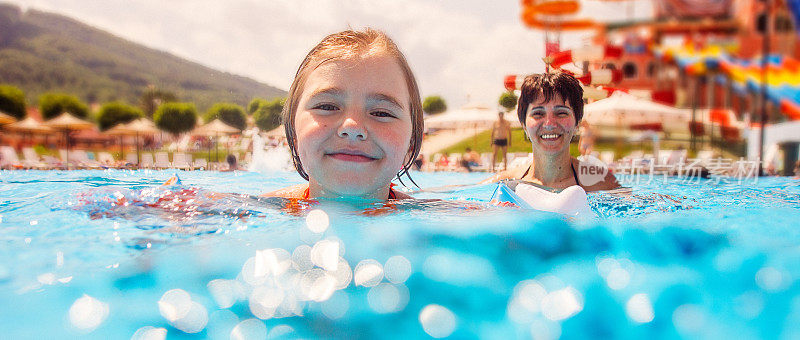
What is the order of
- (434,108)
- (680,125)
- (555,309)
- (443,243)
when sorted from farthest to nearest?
(434,108) < (680,125) < (443,243) < (555,309)

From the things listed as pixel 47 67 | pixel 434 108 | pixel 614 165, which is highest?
pixel 47 67

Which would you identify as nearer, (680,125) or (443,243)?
(443,243)

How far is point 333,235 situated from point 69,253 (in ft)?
1.58

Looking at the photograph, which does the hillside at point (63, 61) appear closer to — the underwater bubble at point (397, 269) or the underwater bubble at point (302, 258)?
the underwater bubble at point (302, 258)

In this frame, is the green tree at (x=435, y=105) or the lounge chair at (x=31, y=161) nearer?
the lounge chair at (x=31, y=161)

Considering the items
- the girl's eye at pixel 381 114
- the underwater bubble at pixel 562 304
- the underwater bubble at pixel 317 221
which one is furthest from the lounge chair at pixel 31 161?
the underwater bubble at pixel 562 304

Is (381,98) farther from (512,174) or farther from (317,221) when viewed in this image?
(512,174)

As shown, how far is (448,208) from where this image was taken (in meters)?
1.40

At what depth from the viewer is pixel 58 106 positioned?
4800cm

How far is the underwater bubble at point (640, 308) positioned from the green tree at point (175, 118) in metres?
48.9

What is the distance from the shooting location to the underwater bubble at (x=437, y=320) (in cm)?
59

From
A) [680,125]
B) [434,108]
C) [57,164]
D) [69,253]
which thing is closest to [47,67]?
[434,108]

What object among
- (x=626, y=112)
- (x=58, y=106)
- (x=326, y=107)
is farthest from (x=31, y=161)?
(x=58, y=106)

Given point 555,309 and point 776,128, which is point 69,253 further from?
point 776,128
